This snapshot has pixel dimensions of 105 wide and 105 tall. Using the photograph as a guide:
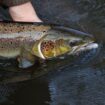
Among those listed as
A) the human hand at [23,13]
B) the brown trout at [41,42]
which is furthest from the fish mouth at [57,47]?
the human hand at [23,13]

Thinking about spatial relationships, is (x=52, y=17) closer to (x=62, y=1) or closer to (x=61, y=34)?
(x=62, y=1)

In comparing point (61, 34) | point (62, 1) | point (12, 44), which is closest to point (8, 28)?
point (12, 44)

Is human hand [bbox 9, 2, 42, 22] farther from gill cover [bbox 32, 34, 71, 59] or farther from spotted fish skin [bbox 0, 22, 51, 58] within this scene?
gill cover [bbox 32, 34, 71, 59]

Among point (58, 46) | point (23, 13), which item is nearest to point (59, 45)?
point (58, 46)

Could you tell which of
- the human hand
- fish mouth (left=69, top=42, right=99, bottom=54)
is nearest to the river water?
fish mouth (left=69, top=42, right=99, bottom=54)

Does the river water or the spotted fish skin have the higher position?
the spotted fish skin

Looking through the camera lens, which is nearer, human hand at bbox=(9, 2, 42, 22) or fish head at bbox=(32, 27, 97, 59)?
fish head at bbox=(32, 27, 97, 59)
